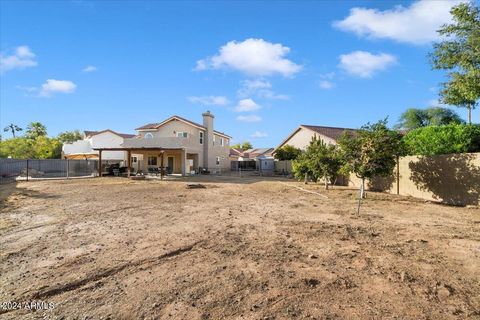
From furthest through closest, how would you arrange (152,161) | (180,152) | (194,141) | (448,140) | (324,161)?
(152,161) → (194,141) → (180,152) → (324,161) → (448,140)

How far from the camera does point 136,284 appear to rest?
480 centimetres

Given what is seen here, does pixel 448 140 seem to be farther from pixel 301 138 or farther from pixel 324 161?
pixel 301 138

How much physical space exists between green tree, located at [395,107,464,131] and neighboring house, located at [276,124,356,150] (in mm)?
14803

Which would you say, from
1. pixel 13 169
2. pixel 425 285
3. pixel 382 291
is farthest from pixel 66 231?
pixel 13 169

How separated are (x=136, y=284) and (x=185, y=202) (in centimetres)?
889

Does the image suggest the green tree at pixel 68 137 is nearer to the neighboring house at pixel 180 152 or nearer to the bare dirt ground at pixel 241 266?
the neighboring house at pixel 180 152

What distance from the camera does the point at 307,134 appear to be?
41031mm

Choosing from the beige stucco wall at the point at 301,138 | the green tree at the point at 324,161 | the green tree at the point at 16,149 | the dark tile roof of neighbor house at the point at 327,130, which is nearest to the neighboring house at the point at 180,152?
the beige stucco wall at the point at 301,138

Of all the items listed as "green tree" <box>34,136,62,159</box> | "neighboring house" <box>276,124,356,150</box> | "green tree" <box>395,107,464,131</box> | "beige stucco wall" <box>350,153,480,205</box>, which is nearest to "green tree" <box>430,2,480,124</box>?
"beige stucco wall" <box>350,153,480,205</box>

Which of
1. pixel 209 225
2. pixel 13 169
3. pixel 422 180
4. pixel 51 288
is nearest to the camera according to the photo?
pixel 51 288

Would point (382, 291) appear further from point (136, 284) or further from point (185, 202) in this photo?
point (185, 202)

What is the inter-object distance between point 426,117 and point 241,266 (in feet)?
173

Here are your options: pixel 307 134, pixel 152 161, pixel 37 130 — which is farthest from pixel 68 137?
pixel 307 134

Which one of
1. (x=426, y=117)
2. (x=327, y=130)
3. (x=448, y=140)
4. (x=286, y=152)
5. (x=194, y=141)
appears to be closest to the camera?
(x=448, y=140)
